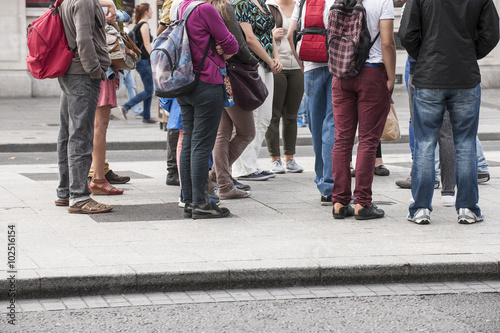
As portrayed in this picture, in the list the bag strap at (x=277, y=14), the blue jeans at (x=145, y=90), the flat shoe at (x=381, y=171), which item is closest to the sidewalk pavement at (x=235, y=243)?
the flat shoe at (x=381, y=171)

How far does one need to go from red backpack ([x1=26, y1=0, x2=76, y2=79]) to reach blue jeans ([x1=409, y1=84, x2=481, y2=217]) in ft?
8.57

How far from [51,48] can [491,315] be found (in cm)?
376

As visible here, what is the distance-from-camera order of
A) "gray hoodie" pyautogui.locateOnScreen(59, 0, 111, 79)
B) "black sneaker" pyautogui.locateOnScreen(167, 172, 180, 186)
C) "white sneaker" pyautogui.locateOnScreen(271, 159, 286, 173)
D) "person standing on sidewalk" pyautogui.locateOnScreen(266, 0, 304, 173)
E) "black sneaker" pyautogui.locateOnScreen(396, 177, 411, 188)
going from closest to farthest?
"gray hoodie" pyautogui.locateOnScreen(59, 0, 111, 79) → "black sneaker" pyautogui.locateOnScreen(396, 177, 411, 188) → "black sneaker" pyautogui.locateOnScreen(167, 172, 180, 186) → "person standing on sidewalk" pyautogui.locateOnScreen(266, 0, 304, 173) → "white sneaker" pyautogui.locateOnScreen(271, 159, 286, 173)

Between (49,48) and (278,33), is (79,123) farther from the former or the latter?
(278,33)

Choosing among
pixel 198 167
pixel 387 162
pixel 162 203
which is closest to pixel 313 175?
pixel 387 162

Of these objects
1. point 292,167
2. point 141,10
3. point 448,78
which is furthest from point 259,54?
point 141,10

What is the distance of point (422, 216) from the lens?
641 cm

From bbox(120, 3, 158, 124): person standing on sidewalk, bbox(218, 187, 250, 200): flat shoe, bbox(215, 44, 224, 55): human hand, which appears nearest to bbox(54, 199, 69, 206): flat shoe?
bbox(218, 187, 250, 200): flat shoe

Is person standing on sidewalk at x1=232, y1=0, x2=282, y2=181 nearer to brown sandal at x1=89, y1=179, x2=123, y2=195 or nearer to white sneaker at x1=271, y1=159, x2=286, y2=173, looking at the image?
white sneaker at x1=271, y1=159, x2=286, y2=173

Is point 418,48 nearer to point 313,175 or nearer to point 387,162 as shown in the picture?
point 313,175

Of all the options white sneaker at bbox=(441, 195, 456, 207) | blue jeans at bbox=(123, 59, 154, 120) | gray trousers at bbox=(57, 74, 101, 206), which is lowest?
blue jeans at bbox=(123, 59, 154, 120)

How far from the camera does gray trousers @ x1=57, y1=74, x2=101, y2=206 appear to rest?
6633mm

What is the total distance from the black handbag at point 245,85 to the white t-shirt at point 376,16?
1.14 meters

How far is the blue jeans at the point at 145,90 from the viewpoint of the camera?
15727 mm
